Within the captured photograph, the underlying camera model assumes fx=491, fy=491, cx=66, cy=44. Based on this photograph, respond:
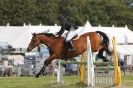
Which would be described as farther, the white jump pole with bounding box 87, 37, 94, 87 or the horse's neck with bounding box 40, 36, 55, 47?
the horse's neck with bounding box 40, 36, 55, 47

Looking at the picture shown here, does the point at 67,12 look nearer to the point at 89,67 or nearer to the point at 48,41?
the point at 48,41

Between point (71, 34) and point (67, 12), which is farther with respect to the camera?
point (67, 12)

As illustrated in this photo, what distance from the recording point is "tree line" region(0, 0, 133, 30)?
85.8 m

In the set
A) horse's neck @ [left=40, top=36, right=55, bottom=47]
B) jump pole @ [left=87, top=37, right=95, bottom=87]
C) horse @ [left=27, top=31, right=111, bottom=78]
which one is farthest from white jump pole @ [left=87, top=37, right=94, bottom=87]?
horse's neck @ [left=40, top=36, right=55, bottom=47]

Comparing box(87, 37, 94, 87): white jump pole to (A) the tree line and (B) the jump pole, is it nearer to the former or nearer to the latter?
(B) the jump pole

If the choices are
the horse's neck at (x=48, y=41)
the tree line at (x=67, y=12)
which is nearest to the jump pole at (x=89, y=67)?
the horse's neck at (x=48, y=41)

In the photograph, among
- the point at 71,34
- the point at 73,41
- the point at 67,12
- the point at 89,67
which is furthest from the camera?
the point at 67,12

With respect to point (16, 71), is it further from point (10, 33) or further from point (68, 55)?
point (68, 55)

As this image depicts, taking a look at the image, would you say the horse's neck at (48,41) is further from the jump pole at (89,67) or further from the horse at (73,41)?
the jump pole at (89,67)

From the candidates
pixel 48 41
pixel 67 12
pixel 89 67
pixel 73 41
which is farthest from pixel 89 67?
pixel 67 12

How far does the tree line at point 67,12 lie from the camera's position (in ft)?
281

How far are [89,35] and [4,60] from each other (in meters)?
19.7

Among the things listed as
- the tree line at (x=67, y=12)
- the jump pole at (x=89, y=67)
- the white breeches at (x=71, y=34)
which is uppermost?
the tree line at (x=67, y=12)

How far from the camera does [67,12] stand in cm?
8700
